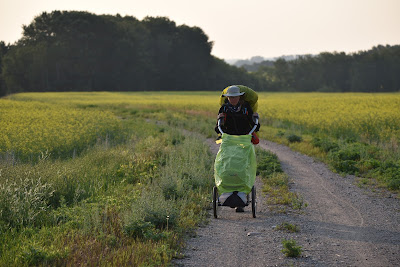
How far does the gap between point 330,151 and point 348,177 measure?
130 inches

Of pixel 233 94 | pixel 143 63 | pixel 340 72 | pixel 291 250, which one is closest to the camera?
pixel 291 250

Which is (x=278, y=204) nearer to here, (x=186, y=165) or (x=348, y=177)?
(x=186, y=165)

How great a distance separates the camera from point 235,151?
27.8 ft

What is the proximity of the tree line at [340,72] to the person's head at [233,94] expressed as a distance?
91.0 metres

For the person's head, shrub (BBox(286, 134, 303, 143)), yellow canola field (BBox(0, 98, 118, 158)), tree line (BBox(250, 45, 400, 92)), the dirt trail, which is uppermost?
tree line (BBox(250, 45, 400, 92))

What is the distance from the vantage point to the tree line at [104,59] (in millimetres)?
82312

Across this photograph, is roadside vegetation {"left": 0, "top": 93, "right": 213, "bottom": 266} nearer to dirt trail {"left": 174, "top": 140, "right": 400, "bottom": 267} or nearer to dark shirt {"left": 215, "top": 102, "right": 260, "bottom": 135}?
dirt trail {"left": 174, "top": 140, "right": 400, "bottom": 267}

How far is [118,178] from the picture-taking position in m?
12.1

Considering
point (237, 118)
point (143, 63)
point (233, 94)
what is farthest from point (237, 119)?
point (143, 63)

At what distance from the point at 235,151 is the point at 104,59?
82.1 meters

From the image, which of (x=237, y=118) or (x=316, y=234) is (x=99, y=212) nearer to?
(x=237, y=118)

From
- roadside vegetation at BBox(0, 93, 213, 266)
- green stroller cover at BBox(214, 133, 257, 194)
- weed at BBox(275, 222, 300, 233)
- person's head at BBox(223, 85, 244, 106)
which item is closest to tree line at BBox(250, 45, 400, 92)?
roadside vegetation at BBox(0, 93, 213, 266)

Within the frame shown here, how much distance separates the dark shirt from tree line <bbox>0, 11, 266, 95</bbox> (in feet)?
257

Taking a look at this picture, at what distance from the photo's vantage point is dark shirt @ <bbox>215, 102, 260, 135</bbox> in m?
9.07
